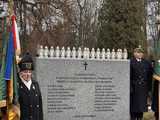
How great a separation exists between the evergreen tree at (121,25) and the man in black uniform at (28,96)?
10600 mm

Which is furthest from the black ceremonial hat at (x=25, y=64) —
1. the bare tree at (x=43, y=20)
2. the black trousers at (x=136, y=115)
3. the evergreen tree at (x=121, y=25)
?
the evergreen tree at (x=121, y=25)

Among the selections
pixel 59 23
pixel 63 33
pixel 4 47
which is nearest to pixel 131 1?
pixel 59 23

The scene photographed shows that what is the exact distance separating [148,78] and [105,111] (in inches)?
56.5

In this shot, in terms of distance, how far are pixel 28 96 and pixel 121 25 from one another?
11158 mm

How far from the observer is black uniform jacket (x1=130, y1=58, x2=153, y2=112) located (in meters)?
10.7

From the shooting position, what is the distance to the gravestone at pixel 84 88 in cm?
1116

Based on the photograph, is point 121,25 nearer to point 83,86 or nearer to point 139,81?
point 83,86

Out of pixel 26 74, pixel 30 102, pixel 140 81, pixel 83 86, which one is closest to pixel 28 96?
pixel 30 102

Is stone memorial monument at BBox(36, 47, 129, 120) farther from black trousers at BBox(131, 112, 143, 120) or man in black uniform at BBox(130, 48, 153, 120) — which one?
man in black uniform at BBox(130, 48, 153, 120)

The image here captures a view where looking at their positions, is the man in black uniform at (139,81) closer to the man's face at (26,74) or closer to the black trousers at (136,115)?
the black trousers at (136,115)

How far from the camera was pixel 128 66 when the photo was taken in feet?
38.2

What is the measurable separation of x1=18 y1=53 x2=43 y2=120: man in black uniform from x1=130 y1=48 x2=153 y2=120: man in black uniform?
14.0 feet

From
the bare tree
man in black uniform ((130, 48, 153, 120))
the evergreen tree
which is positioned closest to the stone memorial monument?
man in black uniform ((130, 48, 153, 120))

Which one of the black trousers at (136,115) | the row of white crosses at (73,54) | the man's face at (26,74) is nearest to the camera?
the man's face at (26,74)
